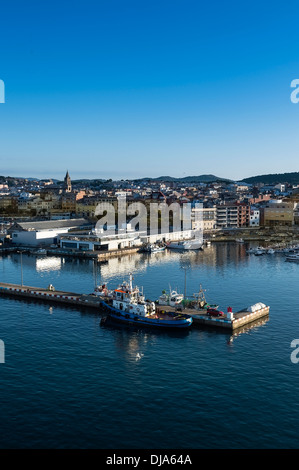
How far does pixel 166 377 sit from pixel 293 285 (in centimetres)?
1261

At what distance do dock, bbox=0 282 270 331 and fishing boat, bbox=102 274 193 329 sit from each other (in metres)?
0.47

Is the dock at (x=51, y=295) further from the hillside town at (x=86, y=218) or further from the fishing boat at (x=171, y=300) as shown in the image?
the hillside town at (x=86, y=218)

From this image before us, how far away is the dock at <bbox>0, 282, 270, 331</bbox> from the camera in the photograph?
50.6ft

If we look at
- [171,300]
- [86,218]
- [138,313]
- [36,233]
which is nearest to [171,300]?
[171,300]

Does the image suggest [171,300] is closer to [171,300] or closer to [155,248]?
[171,300]

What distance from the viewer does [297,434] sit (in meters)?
8.86

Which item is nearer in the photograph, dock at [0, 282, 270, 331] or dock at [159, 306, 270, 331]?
dock at [159, 306, 270, 331]

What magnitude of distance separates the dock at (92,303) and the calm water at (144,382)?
0.43m

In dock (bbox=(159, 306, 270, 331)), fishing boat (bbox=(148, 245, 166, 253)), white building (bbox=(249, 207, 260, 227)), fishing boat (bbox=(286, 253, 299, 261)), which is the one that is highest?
white building (bbox=(249, 207, 260, 227))

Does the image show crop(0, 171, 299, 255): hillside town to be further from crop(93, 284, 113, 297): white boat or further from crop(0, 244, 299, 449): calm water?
crop(0, 244, 299, 449): calm water

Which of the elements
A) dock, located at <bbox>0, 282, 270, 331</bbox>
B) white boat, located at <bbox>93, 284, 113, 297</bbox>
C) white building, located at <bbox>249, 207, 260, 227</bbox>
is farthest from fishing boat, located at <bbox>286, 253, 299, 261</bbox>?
white building, located at <bbox>249, 207, 260, 227</bbox>

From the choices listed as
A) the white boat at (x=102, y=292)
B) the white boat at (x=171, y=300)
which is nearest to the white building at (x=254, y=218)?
the white boat at (x=102, y=292)

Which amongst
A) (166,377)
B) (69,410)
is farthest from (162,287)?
(69,410)

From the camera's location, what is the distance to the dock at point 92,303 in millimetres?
15438
